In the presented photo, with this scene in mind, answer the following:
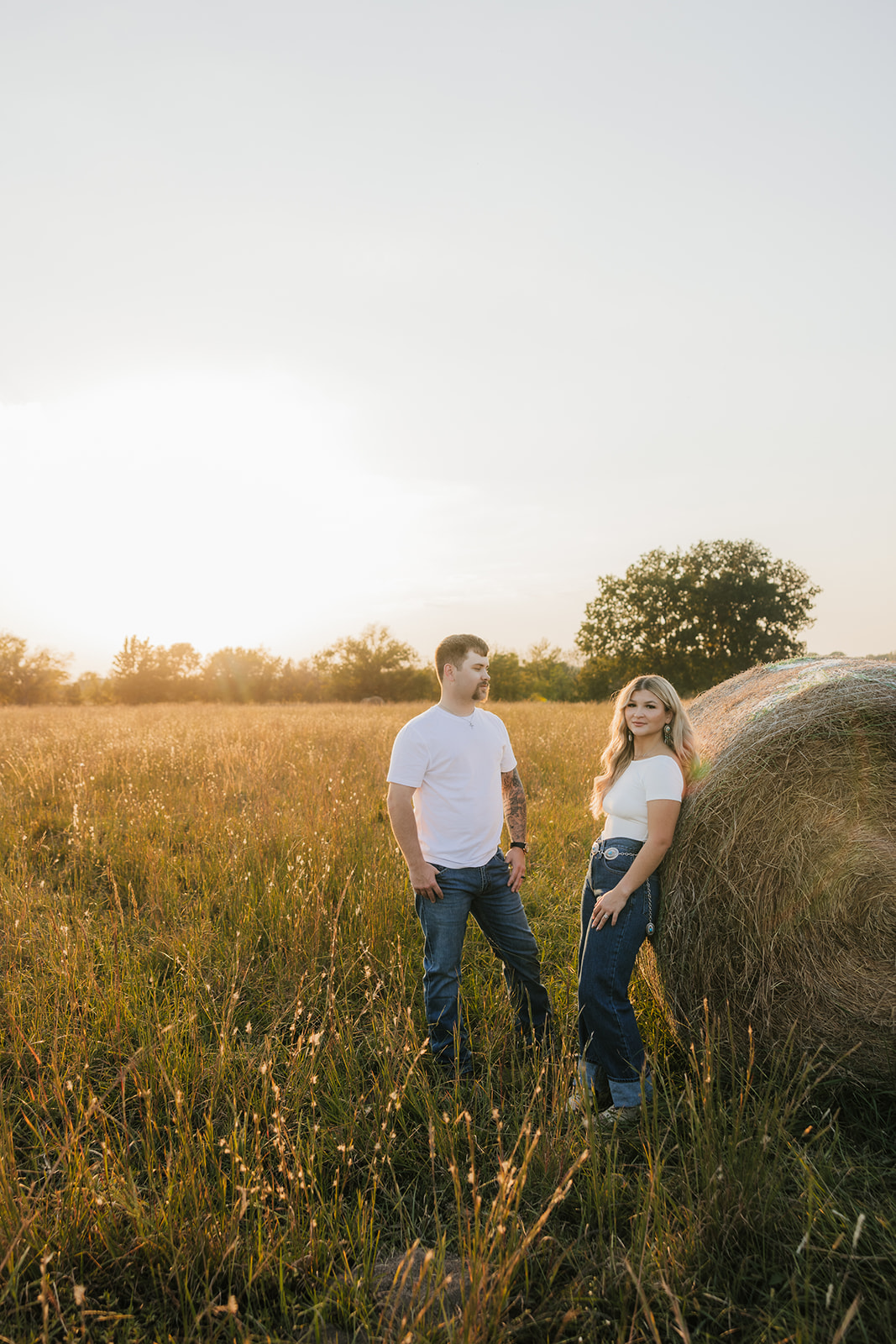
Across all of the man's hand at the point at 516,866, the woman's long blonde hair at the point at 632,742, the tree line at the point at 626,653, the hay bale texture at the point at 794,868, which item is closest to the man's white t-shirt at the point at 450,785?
the man's hand at the point at 516,866

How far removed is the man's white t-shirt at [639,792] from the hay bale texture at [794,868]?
24 centimetres

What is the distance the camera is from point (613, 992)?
2.96 metres

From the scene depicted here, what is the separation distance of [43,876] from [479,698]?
3.89 meters

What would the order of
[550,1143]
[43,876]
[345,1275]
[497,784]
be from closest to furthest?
[345,1275], [550,1143], [497,784], [43,876]

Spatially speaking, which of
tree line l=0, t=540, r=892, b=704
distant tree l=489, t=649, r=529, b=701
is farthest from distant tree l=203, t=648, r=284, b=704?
distant tree l=489, t=649, r=529, b=701

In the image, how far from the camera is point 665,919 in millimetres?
3264

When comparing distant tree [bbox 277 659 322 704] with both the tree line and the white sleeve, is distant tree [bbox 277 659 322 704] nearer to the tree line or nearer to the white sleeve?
the tree line

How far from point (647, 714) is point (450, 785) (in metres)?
0.98

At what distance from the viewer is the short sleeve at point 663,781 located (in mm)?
3039

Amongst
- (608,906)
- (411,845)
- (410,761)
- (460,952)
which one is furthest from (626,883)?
(410,761)

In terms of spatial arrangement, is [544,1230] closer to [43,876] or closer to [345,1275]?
[345,1275]

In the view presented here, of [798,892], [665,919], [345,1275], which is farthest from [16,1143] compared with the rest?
[798,892]

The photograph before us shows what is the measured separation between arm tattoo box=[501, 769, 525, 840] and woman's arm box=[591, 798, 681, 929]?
75cm

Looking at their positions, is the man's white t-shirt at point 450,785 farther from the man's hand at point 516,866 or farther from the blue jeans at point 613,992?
the blue jeans at point 613,992
